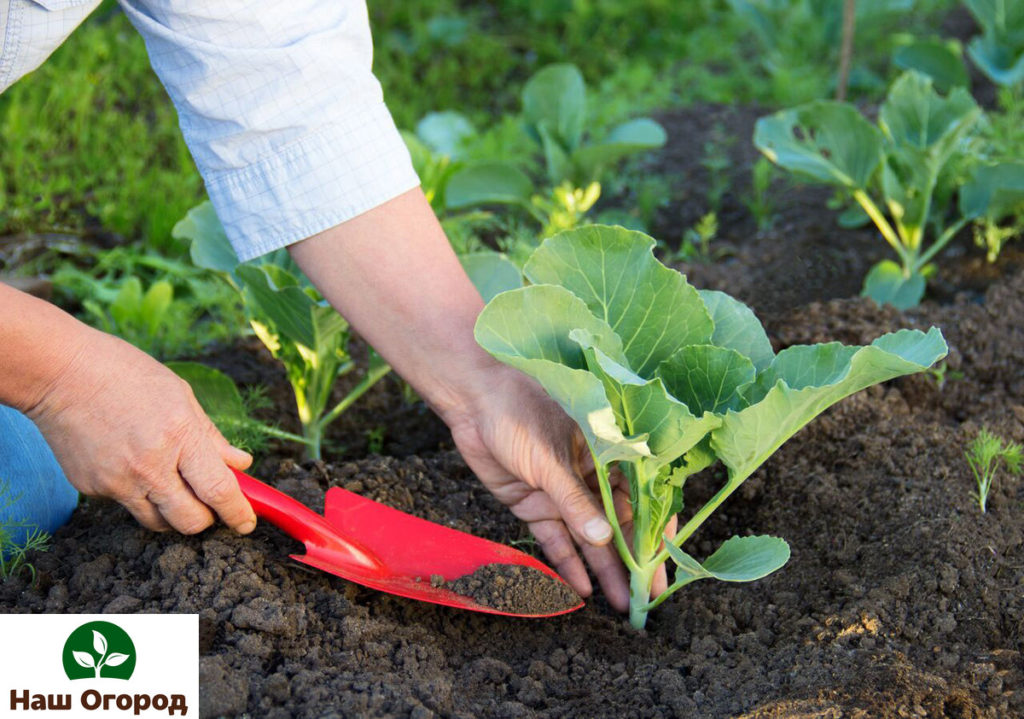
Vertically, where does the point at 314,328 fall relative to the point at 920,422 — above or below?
above

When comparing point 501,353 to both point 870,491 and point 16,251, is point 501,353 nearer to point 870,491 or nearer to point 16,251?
point 870,491

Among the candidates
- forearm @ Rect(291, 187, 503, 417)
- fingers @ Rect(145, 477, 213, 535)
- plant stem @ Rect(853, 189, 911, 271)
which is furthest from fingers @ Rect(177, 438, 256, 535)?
plant stem @ Rect(853, 189, 911, 271)

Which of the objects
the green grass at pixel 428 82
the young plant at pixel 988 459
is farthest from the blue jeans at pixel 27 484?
the young plant at pixel 988 459

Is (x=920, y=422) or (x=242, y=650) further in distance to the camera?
(x=920, y=422)

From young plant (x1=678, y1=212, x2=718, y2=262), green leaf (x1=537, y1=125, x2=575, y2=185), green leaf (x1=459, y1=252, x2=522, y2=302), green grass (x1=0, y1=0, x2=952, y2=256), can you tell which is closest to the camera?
green leaf (x1=459, y1=252, x2=522, y2=302)

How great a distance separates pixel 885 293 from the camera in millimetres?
2934

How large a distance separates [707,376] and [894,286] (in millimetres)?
1494

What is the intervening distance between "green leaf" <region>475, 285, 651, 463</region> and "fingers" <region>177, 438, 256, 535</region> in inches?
20.1

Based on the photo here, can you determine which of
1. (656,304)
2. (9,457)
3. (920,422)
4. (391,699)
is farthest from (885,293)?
(9,457)

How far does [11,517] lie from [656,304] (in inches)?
47.8

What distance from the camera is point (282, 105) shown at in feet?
5.94

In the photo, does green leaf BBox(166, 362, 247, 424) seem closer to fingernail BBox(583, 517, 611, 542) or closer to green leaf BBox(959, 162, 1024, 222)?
fingernail BBox(583, 517, 611, 542)

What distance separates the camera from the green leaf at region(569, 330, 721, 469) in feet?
Result: 4.92

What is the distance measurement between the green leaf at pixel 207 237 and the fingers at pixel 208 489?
667 millimetres
